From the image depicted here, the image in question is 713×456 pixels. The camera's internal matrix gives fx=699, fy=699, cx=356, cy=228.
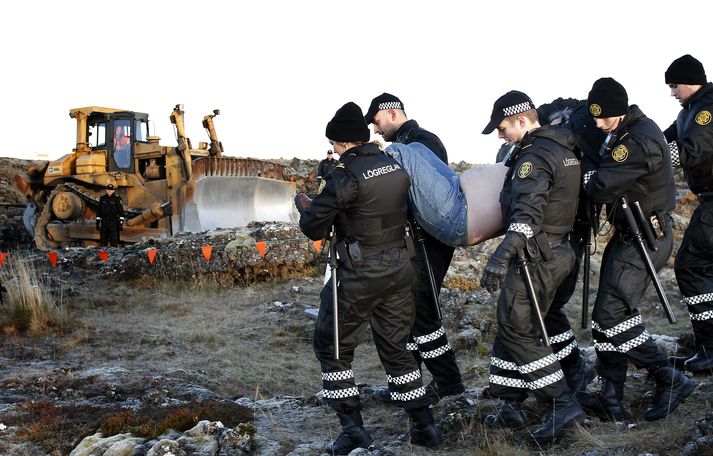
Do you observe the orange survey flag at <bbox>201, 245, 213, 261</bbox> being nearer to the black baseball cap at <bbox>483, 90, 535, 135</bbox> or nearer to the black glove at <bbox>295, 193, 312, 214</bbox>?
the black glove at <bbox>295, 193, 312, 214</bbox>

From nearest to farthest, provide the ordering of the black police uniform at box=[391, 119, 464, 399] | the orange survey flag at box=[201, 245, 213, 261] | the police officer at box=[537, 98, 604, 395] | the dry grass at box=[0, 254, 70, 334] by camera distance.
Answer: the police officer at box=[537, 98, 604, 395]
the black police uniform at box=[391, 119, 464, 399]
the dry grass at box=[0, 254, 70, 334]
the orange survey flag at box=[201, 245, 213, 261]

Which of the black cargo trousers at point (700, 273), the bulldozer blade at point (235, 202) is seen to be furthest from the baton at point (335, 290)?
the bulldozer blade at point (235, 202)

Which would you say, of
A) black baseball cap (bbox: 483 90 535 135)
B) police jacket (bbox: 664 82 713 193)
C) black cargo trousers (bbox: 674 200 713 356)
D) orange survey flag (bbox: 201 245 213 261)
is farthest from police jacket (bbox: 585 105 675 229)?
orange survey flag (bbox: 201 245 213 261)

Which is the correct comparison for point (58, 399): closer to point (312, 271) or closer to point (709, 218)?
point (709, 218)

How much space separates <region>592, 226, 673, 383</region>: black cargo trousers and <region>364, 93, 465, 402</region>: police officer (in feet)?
3.73

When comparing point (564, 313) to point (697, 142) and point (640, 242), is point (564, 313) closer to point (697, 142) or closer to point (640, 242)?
point (640, 242)

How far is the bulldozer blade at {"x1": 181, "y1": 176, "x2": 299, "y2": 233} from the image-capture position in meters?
14.2

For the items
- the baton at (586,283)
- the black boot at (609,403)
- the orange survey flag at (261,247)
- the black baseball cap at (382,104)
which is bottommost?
the black boot at (609,403)

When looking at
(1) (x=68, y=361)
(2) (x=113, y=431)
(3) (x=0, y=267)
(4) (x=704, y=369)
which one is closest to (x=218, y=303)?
(1) (x=68, y=361)

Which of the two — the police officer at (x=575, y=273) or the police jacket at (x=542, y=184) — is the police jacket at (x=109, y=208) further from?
the police jacket at (x=542, y=184)

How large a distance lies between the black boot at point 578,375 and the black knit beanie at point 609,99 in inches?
70.9

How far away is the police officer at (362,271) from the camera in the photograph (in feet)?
13.9

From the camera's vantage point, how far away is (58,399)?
19.6 ft

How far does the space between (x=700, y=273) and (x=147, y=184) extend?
12.5 meters
